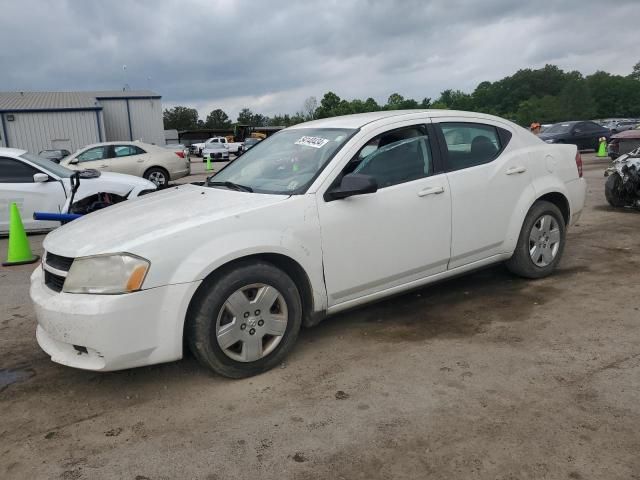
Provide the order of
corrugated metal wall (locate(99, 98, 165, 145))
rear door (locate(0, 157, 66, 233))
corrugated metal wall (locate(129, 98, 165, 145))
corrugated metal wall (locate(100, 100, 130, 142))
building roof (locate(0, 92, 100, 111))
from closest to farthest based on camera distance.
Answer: rear door (locate(0, 157, 66, 233)) → building roof (locate(0, 92, 100, 111)) → corrugated metal wall (locate(100, 100, 130, 142)) → corrugated metal wall (locate(99, 98, 165, 145)) → corrugated metal wall (locate(129, 98, 165, 145))

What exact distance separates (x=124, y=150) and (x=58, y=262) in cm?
1288

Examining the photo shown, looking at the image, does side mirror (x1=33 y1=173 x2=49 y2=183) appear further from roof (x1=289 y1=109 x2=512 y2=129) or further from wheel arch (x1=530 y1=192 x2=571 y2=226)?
wheel arch (x1=530 y1=192 x2=571 y2=226)

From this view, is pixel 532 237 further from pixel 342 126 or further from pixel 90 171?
pixel 90 171

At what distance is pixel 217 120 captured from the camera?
108625mm

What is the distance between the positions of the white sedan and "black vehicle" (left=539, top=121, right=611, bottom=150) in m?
18.6

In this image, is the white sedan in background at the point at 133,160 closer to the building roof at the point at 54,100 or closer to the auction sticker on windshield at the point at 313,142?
the auction sticker on windshield at the point at 313,142

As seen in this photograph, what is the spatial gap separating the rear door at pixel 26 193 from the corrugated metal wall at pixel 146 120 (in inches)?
984

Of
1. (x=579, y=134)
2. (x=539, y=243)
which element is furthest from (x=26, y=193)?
(x=579, y=134)

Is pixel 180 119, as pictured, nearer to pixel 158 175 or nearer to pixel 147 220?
pixel 158 175

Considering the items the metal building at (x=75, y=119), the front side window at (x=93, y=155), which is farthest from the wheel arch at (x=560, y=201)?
the metal building at (x=75, y=119)

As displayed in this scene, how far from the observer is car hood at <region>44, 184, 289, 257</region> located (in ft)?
10.1

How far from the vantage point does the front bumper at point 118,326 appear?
2.91 metres

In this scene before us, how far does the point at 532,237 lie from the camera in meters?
4.79

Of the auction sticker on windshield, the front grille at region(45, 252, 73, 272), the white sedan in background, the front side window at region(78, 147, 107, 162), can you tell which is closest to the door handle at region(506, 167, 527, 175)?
the auction sticker on windshield
